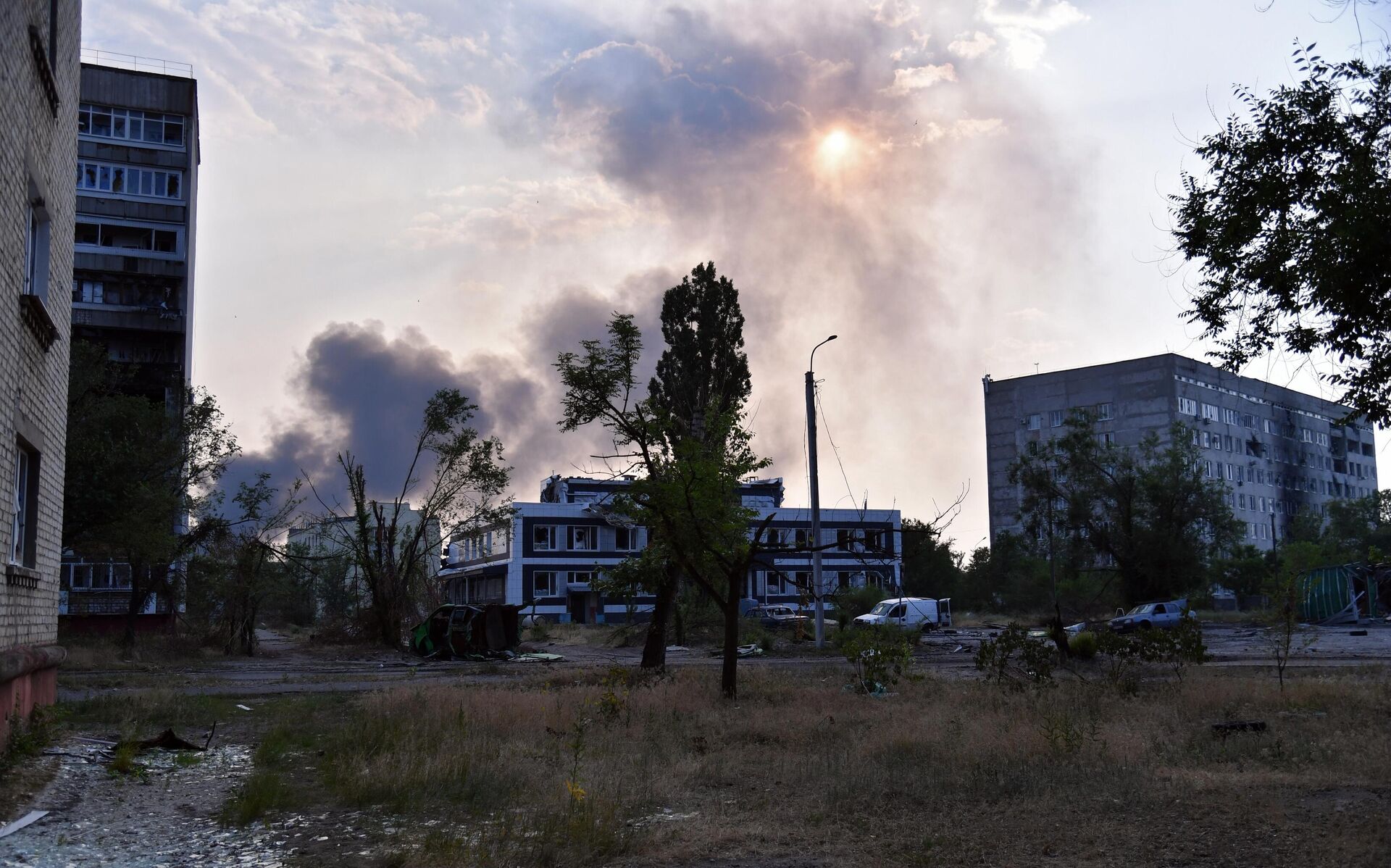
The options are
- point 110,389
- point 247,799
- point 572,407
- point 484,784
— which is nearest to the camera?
point 247,799

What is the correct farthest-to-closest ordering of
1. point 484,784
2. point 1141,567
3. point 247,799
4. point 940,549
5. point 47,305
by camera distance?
point 940,549
point 1141,567
point 47,305
point 484,784
point 247,799

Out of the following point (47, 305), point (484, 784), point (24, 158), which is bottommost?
point (484, 784)

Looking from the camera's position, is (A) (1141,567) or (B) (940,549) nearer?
(A) (1141,567)

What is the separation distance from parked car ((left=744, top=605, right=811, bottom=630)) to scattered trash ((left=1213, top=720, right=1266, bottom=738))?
3567 centimetres

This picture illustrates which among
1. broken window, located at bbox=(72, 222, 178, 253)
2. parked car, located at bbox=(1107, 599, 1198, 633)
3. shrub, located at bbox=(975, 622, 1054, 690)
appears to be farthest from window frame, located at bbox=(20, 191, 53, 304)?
broken window, located at bbox=(72, 222, 178, 253)

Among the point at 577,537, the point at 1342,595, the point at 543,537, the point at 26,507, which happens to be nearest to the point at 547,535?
the point at 543,537

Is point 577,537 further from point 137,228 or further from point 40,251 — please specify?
point 40,251

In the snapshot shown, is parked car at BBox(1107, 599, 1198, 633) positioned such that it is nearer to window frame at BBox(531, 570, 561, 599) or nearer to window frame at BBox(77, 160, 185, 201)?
window frame at BBox(531, 570, 561, 599)

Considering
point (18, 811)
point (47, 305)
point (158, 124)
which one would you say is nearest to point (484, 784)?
Result: point (18, 811)

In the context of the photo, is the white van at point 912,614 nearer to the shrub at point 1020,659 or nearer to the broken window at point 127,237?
the shrub at point 1020,659

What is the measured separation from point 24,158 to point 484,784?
25.2 ft

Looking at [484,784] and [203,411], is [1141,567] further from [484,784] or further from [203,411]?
[484,784]

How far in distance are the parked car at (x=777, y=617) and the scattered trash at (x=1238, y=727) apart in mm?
35668

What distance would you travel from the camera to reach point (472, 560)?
93.6m
